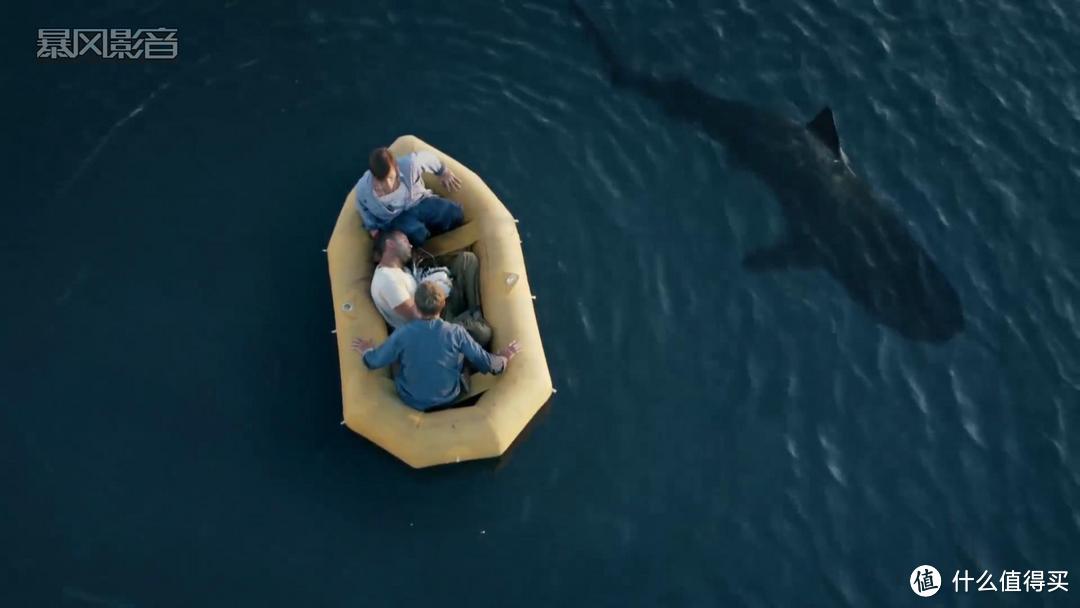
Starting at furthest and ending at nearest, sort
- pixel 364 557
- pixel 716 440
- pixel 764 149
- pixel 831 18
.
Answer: pixel 831 18, pixel 764 149, pixel 716 440, pixel 364 557

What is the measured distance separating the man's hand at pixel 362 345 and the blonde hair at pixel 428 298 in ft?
2.71

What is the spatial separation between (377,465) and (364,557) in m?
0.86

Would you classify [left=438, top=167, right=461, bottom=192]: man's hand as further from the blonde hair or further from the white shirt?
the blonde hair

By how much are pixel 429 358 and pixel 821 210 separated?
17.1 feet

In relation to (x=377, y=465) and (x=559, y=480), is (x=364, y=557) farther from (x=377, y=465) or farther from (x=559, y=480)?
(x=559, y=480)

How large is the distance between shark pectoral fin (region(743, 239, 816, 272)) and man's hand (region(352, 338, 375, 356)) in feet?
14.0

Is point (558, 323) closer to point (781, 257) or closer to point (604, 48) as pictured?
point (781, 257)

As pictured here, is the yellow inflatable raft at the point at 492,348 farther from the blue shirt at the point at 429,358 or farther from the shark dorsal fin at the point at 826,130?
the shark dorsal fin at the point at 826,130

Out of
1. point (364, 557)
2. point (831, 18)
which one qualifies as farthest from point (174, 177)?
point (831, 18)

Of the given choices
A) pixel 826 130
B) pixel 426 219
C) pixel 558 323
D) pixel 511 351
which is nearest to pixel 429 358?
pixel 511 351

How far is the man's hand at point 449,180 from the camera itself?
33.9 feet

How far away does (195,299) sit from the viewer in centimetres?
1051

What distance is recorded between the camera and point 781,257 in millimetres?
11531

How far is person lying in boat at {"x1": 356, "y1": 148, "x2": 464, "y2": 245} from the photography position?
9416 millimetres
